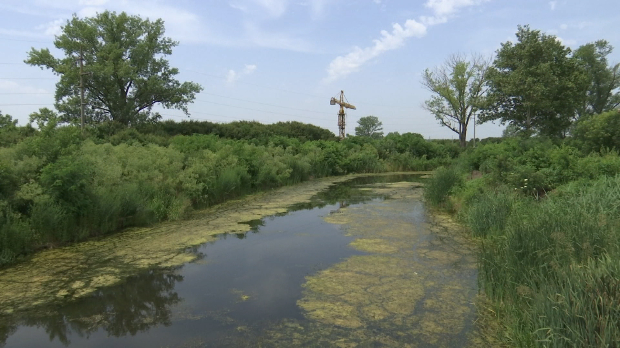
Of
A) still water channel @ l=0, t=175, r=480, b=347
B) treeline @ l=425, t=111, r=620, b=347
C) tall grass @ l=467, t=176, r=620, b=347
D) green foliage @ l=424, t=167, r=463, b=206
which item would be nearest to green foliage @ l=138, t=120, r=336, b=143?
green foliage @ l=424, t=167, r=463, b=206

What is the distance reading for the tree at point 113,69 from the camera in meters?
26.2

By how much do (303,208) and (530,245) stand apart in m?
7.45

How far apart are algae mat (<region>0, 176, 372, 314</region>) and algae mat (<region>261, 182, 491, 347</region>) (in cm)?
250

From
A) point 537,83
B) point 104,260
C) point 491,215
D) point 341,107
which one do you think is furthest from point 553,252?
point 341,107

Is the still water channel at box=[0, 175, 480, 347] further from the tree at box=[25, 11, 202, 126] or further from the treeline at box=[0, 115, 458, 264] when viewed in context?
the tree at box=[25, 11, 202, 126]

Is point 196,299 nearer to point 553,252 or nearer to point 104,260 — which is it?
point 104,260

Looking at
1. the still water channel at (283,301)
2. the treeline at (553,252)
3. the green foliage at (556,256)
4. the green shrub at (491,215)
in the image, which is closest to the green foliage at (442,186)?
the treeline at (553,252)

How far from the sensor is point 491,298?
14.4 feet

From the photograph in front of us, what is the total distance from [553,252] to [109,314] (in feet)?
15.0

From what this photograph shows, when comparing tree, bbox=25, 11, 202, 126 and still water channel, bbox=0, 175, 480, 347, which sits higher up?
tree, bbox=25, 11, 202, 126

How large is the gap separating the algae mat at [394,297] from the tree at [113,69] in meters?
23.6

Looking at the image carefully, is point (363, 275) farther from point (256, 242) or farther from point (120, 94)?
point (120, 94)

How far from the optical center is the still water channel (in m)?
3.85

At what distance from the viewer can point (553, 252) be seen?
4148mm
